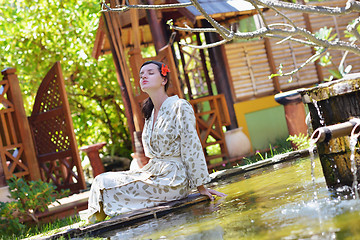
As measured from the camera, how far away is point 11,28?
1417cm

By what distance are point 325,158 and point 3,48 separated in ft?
36.5

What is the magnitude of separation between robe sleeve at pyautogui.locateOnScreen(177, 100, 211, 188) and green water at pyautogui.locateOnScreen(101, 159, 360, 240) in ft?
0.99

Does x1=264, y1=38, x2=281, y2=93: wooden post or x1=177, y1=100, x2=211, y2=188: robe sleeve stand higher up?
x1=264, y1=38, x2=281, y2=93: wooden post

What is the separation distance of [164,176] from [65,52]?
959 centimetres

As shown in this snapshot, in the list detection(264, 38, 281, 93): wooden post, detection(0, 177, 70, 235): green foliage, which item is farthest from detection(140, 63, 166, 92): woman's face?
detection(264, 38, 281, 93): wooden post

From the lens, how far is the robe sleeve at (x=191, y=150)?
232 inches

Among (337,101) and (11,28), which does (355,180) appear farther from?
(11,28)

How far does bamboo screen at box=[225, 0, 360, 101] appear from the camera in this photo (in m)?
12.2

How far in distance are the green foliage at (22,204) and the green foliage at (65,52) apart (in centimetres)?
620

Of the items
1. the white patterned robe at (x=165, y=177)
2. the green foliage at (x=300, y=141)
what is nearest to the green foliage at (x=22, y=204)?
the white patterned robe at (x=165, y=177)

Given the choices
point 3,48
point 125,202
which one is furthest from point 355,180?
point 3,48

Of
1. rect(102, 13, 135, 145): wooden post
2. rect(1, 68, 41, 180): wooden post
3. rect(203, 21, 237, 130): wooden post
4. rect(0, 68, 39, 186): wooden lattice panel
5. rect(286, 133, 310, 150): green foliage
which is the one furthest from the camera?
rect(203, 21, 237, 130): wooden post

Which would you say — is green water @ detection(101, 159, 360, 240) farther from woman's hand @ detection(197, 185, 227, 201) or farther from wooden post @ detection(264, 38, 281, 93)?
wooden post @ detection(264, 38, 281, 93)

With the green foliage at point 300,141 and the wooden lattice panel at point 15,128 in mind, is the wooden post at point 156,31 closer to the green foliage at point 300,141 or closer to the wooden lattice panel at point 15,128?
the wooden lattice panel at point 15,128
